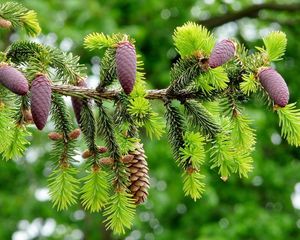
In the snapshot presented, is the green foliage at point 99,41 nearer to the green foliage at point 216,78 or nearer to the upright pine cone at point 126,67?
the upright pine cone at point 126,67

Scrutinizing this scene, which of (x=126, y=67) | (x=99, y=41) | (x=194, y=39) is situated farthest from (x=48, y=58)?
(x=194, y=39)

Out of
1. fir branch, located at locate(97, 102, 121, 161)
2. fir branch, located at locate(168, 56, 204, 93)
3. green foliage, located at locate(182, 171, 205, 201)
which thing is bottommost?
green foliage, located at locate(182, 171, 205, 201)

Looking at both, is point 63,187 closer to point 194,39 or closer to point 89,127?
point 89,127

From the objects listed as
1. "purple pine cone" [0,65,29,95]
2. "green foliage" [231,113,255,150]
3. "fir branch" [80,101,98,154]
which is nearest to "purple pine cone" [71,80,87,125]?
"fir branch" [80,101,98,154]

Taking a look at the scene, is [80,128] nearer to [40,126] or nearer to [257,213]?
[40,126]

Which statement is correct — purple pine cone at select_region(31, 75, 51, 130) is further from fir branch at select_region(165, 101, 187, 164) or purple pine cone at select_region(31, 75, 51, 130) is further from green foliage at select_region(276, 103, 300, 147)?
green foliage at select_region(276, 103, 300, 147)

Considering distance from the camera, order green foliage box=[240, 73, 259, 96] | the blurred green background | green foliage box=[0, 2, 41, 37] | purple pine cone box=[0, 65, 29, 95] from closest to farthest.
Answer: purple pine cone box=[0, 65, 29, 95], green foliage box=[240, 73, 259, 96], green foliage box=[0, 2, 41, 37], the blurred green background
